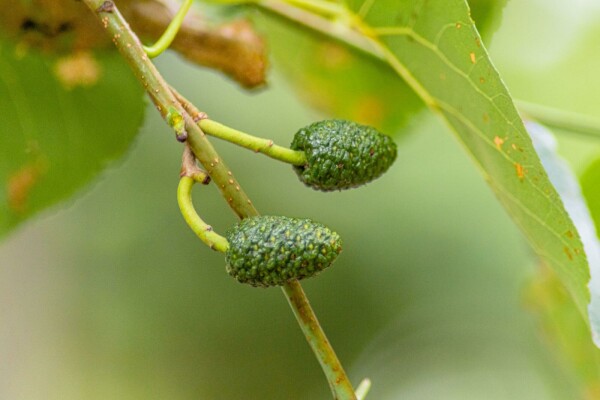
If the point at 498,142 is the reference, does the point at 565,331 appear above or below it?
below

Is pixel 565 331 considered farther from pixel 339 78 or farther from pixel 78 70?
pixel 78 70

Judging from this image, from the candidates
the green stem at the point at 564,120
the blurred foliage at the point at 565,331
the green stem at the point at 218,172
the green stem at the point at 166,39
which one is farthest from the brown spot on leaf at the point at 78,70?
the blurred foliage at the point at 565,331

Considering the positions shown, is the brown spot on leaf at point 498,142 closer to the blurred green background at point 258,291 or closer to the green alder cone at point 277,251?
the green alder cone at point 277,251

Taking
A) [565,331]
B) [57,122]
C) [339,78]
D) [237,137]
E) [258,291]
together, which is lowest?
[258,291]

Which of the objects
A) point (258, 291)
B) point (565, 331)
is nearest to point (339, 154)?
point (565, 331)

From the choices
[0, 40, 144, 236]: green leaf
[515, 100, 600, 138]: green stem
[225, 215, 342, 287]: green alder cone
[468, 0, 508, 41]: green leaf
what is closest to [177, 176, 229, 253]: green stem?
[225, 215, 342, 287]: green alder cone

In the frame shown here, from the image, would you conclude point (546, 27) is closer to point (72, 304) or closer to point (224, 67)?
point (224, 67)

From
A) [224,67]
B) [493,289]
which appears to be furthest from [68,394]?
[224,67]

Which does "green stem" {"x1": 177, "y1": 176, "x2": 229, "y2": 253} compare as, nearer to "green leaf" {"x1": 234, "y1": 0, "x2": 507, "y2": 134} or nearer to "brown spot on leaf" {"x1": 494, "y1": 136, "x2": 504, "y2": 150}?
"brown spot on leaf" {"x1": 494, "y1": 136, "x2": 504, "y2": 150}

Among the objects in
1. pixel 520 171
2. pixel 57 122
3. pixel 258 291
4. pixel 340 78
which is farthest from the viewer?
pixel 258 291
